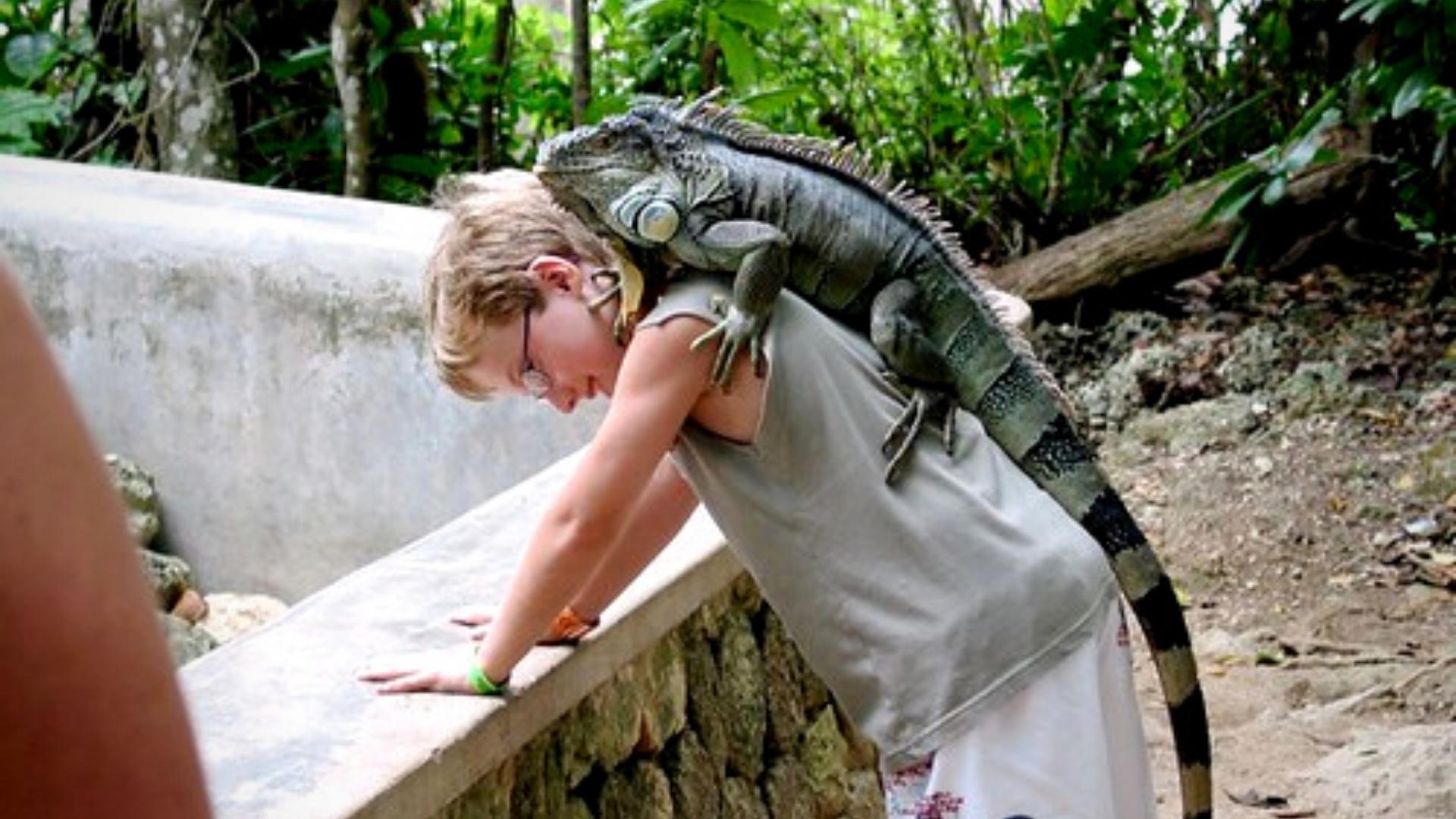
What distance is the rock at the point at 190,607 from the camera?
170 inches

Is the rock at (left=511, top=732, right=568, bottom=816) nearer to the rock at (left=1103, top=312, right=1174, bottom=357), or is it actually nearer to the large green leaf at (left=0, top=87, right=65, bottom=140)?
the large green leaf at (left=0, top=87, right=65, bottom=140)

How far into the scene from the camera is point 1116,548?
2764mm

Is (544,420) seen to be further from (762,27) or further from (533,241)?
(762,27)

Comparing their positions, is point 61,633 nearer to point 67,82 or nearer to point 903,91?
point 67,82

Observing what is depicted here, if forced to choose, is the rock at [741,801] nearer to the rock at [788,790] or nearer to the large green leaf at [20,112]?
the rock at [788,790]

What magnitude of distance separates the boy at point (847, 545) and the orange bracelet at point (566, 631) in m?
0.13

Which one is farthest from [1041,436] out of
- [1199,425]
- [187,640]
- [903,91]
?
[903,91]

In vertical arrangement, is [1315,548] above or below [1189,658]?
below

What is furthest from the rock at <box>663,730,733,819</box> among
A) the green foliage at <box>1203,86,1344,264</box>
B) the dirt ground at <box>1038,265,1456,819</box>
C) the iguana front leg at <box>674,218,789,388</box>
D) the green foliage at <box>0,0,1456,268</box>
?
the green foliage at <box>1203,86,1344,264</box>

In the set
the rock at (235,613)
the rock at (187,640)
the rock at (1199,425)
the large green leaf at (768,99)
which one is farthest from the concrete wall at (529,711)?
the large green leaf at (768,99)

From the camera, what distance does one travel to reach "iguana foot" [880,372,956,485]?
104 inches

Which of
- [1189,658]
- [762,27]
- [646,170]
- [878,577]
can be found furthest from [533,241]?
[762,27]

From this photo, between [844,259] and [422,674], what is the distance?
75 cm

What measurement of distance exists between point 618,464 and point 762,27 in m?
3.83
